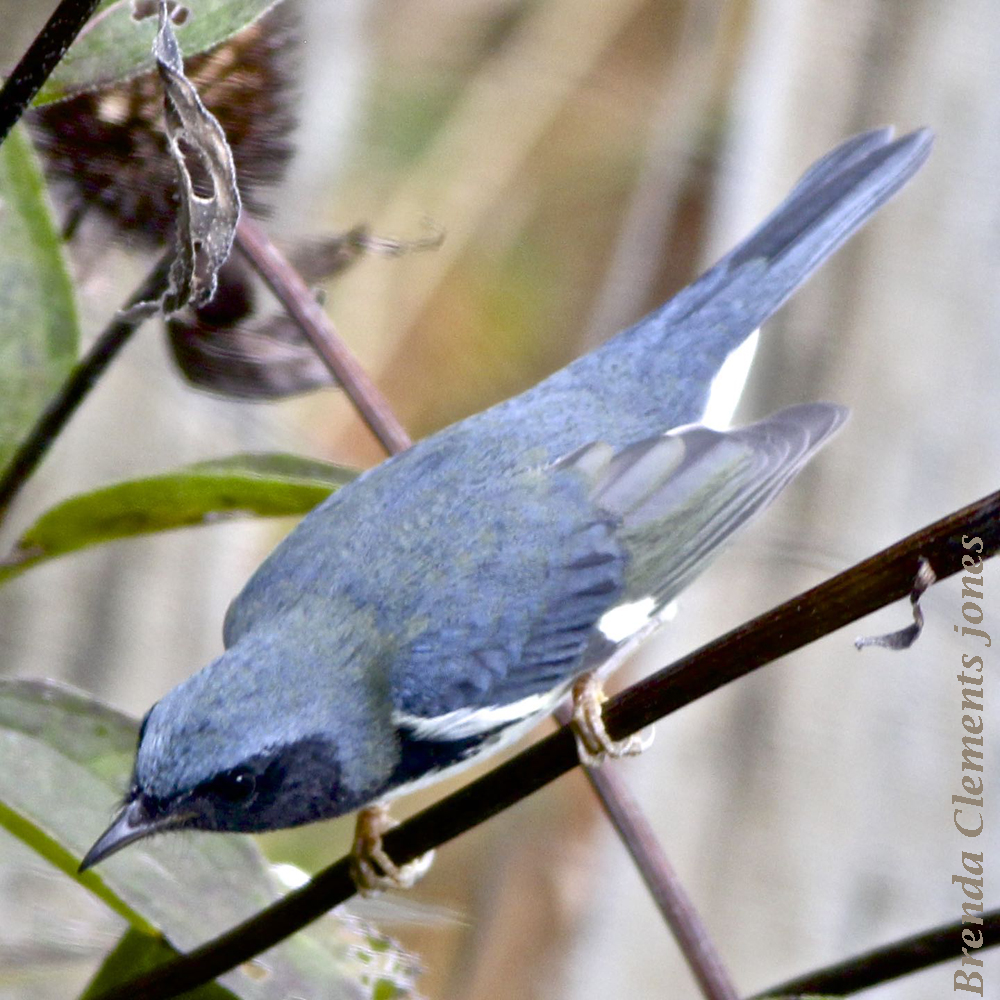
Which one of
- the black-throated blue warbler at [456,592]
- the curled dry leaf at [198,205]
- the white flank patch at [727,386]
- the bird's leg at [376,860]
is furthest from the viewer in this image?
the white flank patch at [727,386]

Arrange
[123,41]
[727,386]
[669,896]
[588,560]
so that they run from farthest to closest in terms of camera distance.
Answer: [727,386] < [588,560] < [669,896] < [123,41]

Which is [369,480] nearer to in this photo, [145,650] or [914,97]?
[145,650]

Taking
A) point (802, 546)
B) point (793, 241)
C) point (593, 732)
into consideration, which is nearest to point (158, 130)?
point (593, 732)

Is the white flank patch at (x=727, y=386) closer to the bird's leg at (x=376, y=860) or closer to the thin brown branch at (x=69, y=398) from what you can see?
the bird's leg at (x=376, y=860)

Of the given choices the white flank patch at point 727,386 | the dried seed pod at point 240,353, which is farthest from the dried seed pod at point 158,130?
the white flank patch at point 727,386

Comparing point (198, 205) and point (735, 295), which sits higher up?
point (198, 205)

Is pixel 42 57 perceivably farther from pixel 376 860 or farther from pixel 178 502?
pixel 376 860

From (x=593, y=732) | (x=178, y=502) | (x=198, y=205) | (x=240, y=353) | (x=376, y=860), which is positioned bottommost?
(x=376, y=860)
